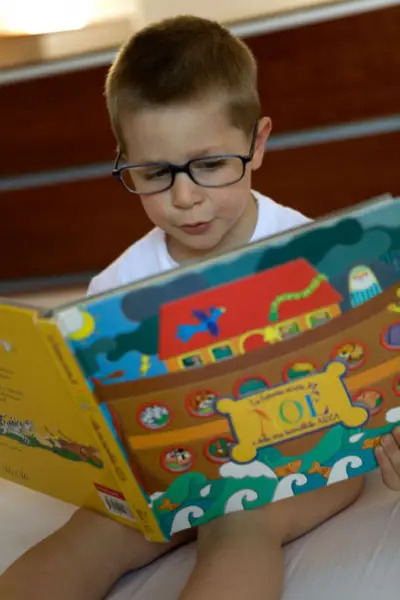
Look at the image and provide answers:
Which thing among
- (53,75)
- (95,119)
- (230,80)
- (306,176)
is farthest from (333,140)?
(230,80)

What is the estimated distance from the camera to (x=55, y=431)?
0.76m

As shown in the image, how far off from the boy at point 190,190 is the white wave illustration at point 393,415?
18 millimetres

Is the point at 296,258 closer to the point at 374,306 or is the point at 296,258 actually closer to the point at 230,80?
the point at 374,306

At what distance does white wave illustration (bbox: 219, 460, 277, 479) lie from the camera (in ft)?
2.30

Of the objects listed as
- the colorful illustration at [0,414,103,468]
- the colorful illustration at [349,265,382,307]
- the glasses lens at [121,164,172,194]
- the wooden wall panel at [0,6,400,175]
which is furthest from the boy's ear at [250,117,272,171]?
the wooden wall panel at [0,6,400,175]

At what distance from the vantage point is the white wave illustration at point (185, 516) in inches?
28.4

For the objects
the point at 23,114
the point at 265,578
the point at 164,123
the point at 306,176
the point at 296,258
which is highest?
the point at 23,114

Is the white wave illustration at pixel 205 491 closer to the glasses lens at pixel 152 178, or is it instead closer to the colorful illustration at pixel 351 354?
the colorful illustration at pixel 351 354

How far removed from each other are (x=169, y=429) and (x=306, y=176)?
4.13 ft

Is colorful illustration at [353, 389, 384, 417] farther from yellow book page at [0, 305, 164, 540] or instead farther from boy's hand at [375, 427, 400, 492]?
yellow book page at [0, 305, 164, 540]

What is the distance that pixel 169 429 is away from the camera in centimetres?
68

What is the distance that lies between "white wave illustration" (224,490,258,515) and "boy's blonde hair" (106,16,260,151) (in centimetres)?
42

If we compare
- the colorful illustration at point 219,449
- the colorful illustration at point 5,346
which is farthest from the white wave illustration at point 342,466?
the colorful illustration at point 5,346

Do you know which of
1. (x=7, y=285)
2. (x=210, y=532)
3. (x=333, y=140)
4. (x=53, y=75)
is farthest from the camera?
(x=7, y=285)
